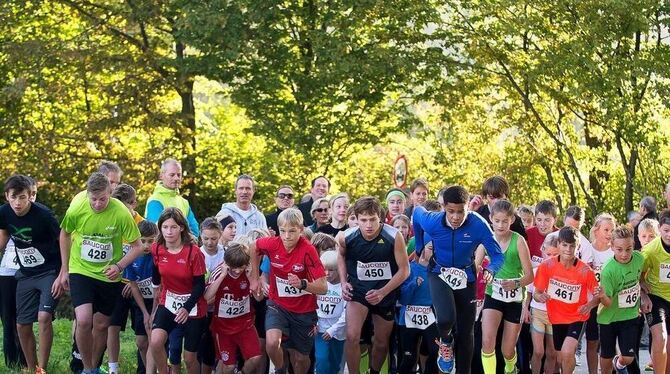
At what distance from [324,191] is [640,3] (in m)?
8.45

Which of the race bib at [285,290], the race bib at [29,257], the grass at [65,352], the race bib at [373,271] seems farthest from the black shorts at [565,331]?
the race bib at [29,257]

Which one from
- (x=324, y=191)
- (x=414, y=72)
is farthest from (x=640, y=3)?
(x=324, y=191)

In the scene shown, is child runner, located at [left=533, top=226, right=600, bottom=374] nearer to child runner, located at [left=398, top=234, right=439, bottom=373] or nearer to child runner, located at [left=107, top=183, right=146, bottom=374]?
child runner, located at [left=398, top=234, right=439, bottom=373]

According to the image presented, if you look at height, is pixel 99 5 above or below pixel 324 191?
above

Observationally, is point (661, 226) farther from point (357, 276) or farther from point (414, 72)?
point (414, 72)

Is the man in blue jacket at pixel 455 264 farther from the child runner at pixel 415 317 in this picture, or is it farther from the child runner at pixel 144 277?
the child runner at pixel 144 277

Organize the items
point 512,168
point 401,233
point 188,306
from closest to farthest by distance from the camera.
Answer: point 188,306 → point 401,233 → point 512,168

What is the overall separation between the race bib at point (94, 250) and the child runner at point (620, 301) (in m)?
4.36

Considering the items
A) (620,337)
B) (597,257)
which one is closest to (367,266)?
(620,337)

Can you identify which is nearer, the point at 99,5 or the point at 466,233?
the point at 466,233

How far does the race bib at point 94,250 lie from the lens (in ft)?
35.2

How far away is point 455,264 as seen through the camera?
419 inches

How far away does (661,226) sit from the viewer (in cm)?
1144

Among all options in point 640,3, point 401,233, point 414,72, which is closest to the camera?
point 401,233
